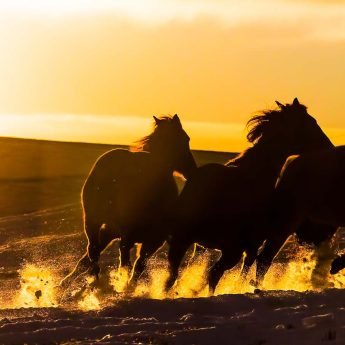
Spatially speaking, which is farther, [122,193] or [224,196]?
[122,193]

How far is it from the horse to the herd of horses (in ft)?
0.04

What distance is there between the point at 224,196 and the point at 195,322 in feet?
10.7

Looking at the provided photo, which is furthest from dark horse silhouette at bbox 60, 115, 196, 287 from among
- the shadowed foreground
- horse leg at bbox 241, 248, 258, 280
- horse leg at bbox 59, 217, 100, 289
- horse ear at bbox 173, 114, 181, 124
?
the shadowed foreground

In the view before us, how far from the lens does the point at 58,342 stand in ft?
23.5

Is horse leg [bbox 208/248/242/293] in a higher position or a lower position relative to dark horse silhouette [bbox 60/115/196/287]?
lower

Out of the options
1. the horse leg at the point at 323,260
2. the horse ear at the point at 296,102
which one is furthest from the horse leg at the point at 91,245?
the horse ear at the point at 296,102

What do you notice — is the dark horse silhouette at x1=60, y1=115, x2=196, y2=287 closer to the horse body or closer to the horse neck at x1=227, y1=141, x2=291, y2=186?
the horse body

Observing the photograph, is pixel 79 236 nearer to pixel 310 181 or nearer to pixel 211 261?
pixel 211 261

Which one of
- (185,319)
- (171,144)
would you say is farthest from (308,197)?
(185,319)

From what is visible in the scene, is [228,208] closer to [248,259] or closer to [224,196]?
[224,196]

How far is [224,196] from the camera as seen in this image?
35.8 ft

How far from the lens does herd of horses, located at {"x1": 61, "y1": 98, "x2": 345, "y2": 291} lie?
1084 cm

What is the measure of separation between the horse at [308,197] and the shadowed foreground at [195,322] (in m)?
2.19

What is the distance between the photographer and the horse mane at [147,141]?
12.5m
